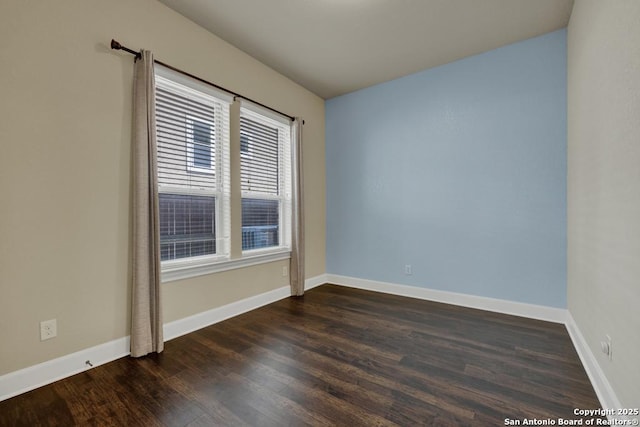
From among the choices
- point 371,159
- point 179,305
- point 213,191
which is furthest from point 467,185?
point 179,305

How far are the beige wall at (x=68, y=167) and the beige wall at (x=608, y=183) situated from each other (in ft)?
9.87

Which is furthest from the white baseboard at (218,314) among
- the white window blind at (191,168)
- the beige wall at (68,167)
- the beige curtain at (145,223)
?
the white window blind at (191,168)

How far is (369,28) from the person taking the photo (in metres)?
2.74

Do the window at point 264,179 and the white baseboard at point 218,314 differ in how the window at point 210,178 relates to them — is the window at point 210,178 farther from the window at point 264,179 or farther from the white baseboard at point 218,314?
the white baseboard at point 218,314

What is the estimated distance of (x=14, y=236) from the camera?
1.71 meters

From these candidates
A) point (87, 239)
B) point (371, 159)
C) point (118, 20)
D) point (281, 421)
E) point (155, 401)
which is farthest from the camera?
point (371, 159)

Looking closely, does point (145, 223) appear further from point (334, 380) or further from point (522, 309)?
point (522, 309)

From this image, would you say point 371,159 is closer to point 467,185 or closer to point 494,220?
point 467,185

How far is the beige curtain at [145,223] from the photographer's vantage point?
214 cm

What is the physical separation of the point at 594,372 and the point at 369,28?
10.6 ft

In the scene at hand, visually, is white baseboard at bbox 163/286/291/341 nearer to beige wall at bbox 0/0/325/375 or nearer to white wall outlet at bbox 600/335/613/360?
beige wall at bbox 0/0/325/375

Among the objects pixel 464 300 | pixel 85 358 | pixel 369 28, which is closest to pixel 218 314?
pixel 85 358

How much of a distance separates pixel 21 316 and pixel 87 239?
22.0 inches

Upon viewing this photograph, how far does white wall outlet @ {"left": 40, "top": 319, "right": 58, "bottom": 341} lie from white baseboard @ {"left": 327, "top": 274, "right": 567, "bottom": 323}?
320 cm
